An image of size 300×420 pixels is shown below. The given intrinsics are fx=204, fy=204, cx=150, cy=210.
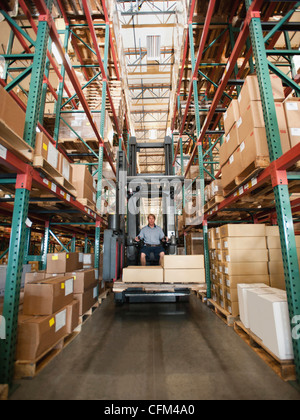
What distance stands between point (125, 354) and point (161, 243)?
271 cm

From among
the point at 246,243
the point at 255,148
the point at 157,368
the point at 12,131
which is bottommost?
the point at 157,368

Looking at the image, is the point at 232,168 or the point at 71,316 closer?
the point at 71,316

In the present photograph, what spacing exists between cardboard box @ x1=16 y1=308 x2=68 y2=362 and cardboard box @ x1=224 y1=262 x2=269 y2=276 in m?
2.50

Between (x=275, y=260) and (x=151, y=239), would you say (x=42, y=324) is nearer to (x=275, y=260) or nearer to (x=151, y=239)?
(x=151, y=239)

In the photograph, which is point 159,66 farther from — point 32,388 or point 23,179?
point 32,388

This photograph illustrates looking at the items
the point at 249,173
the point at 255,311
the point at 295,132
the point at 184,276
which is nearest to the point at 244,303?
the point at 255,311

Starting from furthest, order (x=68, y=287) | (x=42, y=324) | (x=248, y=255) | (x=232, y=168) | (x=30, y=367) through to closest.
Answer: (x=248, y=255), (x=232, y=168), (x=68, y=287), (x=42, y=324), (x=30, y=367)

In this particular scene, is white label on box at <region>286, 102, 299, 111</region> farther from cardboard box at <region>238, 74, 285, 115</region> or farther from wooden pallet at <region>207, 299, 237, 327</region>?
wooden pallet at <region>207, 299, 237, 327</region>

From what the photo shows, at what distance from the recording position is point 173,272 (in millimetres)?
3053

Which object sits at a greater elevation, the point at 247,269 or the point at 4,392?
the point at 247,269

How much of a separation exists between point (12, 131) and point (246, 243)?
10.6ft

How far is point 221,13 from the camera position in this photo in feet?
15.6

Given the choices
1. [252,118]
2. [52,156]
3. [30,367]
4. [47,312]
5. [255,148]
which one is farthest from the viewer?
[52,156]
